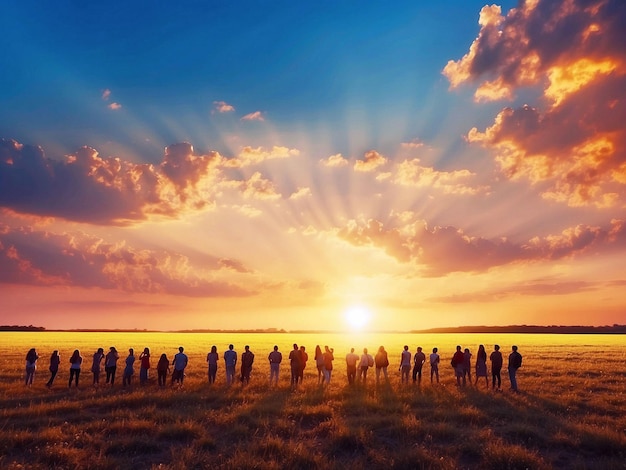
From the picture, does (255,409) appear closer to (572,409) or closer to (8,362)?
(572,409)

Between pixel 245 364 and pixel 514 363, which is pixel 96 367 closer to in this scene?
pixel 245 364

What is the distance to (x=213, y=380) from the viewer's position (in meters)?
26.2

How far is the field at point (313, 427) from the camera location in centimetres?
1222

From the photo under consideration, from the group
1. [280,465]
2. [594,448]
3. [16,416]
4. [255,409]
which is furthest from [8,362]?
[594,448]

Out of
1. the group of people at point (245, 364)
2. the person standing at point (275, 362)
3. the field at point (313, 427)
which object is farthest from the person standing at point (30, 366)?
the person standing at point (275, 362)

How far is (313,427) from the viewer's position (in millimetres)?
16062

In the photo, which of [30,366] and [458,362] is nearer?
[30,366]

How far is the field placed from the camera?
40.1ft

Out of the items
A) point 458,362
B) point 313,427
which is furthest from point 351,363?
point 313,427

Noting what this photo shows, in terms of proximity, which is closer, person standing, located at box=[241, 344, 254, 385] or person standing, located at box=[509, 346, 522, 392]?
person standing, located at box=[509, 346, 522, 392]

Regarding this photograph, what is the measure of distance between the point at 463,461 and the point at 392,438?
8.43 feet

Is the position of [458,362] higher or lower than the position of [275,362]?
lower

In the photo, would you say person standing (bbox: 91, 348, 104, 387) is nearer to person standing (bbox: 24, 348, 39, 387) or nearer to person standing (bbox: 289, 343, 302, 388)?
person standing (bbox: 24, 348, 39, 387)

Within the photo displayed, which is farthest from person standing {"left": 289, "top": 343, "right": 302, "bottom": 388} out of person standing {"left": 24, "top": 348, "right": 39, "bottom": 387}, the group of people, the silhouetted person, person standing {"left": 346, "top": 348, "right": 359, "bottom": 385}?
person standing {"left": 24, "top": 348, "right": 39, "bottom": 387}
